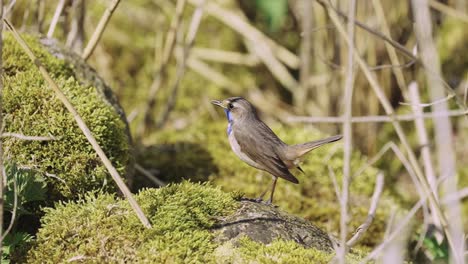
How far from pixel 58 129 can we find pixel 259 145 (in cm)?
125

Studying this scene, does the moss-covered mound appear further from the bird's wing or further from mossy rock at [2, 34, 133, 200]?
mossy rock at [2, 34, 133, 200]

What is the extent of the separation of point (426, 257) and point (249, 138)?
66.0 inches

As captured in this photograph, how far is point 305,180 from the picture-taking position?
18.2 feet

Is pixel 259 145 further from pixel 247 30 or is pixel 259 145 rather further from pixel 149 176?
pixel 247 30

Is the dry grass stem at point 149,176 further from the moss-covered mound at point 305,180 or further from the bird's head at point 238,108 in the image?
the bird's head at point 238,108

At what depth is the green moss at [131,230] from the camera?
3.22m

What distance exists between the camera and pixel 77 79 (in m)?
4.61

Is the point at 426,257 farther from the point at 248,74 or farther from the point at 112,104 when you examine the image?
the point at 248,74

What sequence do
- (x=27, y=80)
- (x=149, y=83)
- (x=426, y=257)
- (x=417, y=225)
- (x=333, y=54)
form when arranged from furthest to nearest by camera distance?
(x=149, y=83)
(x=333, y=54)
(x=417, y=225)
(x=426, y=257)
(x=27, y=80)

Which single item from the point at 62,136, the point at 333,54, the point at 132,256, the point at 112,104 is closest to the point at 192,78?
the point at 333,54

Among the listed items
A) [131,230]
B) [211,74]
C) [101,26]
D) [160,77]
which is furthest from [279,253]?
[211,74]

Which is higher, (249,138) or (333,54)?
(333,54)

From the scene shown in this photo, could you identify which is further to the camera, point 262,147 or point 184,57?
point 184,57

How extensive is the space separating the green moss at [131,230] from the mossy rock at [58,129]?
299 mm
